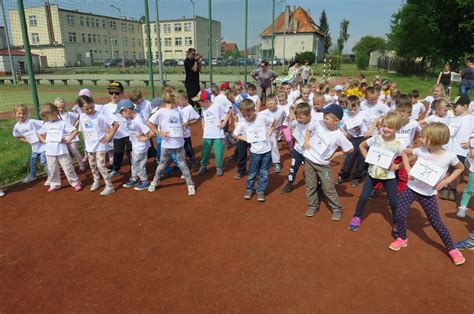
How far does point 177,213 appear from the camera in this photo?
4.73 metres

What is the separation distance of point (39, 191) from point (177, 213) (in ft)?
8.67

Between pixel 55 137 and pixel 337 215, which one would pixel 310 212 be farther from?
pixel 55 137

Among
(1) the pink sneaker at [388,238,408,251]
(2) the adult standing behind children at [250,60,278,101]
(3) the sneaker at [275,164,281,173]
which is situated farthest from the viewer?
(2) the adult standing behind children at [250,60,278,101]

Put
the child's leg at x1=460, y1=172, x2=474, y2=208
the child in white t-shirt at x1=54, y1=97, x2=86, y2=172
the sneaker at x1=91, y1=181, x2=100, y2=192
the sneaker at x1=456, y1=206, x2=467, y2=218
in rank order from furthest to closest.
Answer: the child in white t-shirt at x1=54, y1=97, x2=86, y2=172 → the sneaker at x1=91, y1=181, x2=100, y2=192 → the sneaker at x1=456, y1=206, x2=467, y2=218 → the child's leg at x1=460, y1=172, x2=474, y2=208

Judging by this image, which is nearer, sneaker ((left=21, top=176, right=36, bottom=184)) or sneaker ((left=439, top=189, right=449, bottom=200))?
sneaker ((left=439, top=189, right=449, bottom=200))

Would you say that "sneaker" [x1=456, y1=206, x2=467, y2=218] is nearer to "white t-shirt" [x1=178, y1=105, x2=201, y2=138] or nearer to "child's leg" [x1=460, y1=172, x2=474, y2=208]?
"child's leg" [x1=460, y1=172, x2=474, y2=208]

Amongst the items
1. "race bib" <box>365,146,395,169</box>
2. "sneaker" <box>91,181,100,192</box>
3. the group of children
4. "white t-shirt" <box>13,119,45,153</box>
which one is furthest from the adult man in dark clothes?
"race bib" <box>365,146,395,169</box>

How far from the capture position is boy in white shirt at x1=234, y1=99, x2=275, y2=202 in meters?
5.13

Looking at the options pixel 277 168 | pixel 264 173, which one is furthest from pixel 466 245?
pixel 277 168

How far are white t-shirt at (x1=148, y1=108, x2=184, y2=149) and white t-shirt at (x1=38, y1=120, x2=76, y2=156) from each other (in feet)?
4.84

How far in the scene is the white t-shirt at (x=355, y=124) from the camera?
5.62 meters

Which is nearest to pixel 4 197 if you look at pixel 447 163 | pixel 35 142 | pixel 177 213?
pixel 35 142

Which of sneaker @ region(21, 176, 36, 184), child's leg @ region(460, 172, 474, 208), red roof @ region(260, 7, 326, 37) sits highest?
red roof @ region(260, 7, 326, 37)

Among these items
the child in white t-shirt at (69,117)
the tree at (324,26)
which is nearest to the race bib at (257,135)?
the child in white t-shirt at (69,117)
